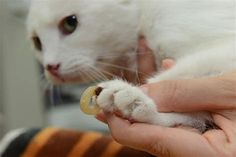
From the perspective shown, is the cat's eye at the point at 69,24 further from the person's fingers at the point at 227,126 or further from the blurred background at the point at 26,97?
the blurred background at the point at 26,97

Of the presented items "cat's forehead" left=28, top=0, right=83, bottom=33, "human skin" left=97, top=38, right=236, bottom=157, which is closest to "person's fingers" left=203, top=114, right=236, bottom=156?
"human skin" left=97, top=38, right=236, bottom=157

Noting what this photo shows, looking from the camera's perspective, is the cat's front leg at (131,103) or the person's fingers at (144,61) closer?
the cat's front leg at (131,103)

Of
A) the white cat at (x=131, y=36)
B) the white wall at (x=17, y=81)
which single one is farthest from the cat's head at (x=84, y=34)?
the white wall at (x=17, y=81)

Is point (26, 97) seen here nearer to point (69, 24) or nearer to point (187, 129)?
point (69, 24)

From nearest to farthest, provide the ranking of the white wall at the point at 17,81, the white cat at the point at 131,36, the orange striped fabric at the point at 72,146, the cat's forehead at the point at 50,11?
the white cat at the point at 131,36 → the cat's forehead at the point at 50,11 → the orange striped fabric at the point at 72,146 → the white wall at the point at 17,81

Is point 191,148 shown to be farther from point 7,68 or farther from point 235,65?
point 7,68

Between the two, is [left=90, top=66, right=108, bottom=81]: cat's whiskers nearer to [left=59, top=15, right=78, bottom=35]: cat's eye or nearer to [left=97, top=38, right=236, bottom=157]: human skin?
[left=59, top=15, right=78, bottom=35]: cat's eye

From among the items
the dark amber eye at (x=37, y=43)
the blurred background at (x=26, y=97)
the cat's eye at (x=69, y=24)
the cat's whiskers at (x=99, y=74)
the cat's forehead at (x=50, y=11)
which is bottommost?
the blurred background at (x=26, y=97)
